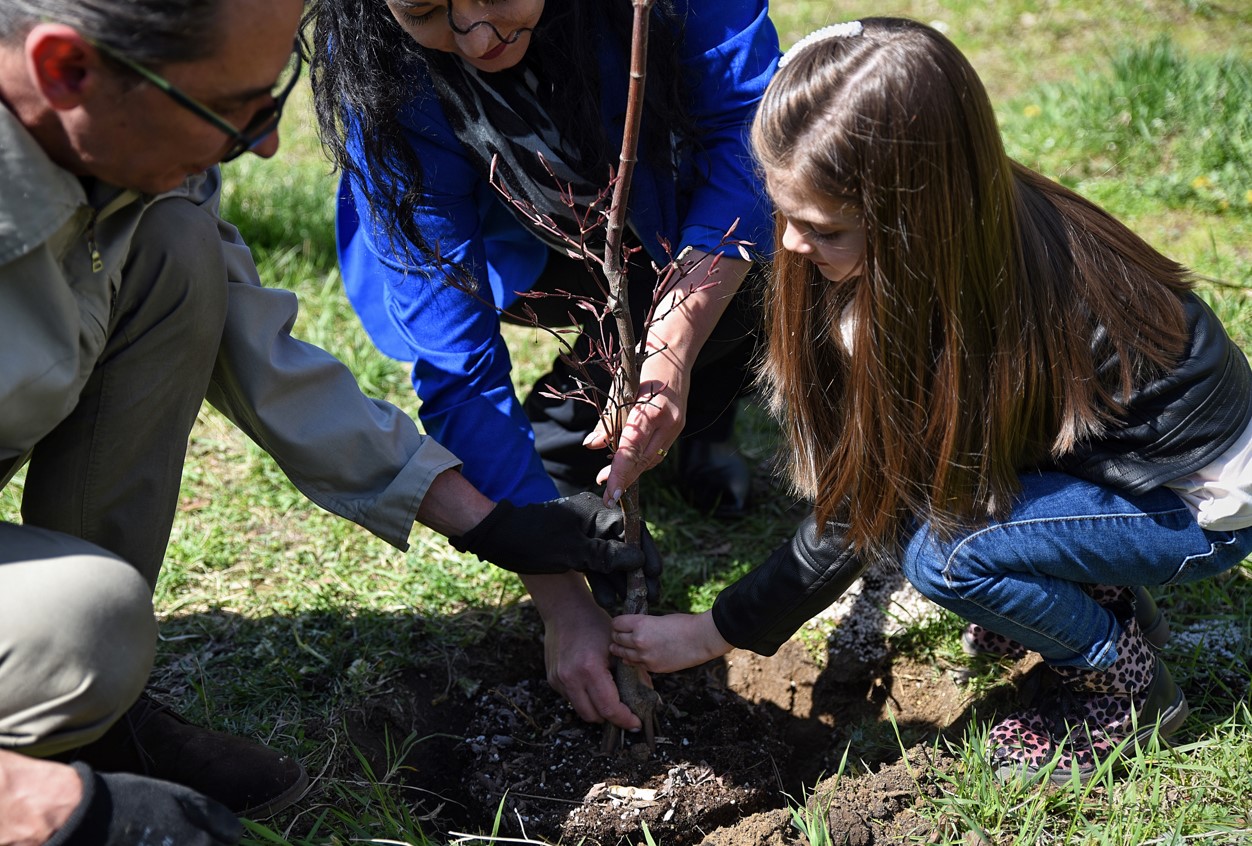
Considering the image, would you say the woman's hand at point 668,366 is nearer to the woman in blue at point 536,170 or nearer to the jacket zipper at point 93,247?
the woman in blue at point 536,170

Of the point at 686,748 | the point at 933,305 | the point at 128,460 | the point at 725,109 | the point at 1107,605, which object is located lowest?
the point at 686,748

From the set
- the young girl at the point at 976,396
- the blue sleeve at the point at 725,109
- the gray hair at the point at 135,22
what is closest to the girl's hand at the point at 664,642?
the young girl at the point at 976,396

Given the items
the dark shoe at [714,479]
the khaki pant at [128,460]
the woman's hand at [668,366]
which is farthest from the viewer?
the dark shoe at [714,479]

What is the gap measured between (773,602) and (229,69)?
111 centimetres

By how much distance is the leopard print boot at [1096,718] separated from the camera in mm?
1822

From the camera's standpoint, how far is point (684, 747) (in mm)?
1981

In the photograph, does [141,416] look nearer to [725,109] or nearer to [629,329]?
[629,329]

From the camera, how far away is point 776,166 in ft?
5.24

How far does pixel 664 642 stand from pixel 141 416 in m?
0.88

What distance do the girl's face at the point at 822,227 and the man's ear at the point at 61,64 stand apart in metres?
0.88

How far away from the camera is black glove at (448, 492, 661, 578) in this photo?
188cm

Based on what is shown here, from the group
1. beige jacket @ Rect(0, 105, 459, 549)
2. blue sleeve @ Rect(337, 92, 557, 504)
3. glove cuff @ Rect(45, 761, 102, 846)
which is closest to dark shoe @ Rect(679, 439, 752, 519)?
blue sleeve @ Rect(337, 92, 557, 504)

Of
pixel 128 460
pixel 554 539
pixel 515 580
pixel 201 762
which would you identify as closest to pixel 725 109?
pixel 554 539

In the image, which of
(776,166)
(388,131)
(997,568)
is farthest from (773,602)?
(388,131)
